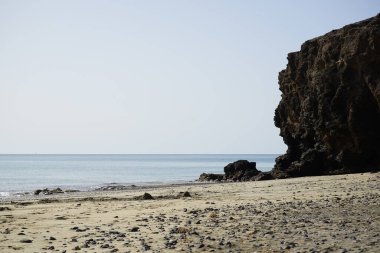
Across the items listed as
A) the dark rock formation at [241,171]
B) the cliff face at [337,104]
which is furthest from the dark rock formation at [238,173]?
the cliff face at [337,104]

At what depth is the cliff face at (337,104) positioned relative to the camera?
3753 centimetres

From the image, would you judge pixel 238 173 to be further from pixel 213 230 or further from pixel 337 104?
pixel 213 230

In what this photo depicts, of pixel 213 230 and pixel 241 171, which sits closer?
pixel 213 230

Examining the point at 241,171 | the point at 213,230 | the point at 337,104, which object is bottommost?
the point at 213,230

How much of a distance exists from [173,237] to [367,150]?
104ft

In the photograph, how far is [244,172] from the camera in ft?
175

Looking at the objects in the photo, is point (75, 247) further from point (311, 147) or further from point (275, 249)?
point (311, 147)

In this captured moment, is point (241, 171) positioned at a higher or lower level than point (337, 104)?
lower

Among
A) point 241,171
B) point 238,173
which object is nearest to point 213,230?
point 238,173

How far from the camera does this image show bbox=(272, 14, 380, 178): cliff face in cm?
3753

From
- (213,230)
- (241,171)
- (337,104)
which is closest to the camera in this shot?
(213,230)

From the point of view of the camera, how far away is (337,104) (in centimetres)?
3966

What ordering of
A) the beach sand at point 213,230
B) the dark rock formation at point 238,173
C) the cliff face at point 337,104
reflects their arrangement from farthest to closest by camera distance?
the dark rock formation at point 238,173, the cliff face at point 337,104, the beach sand at point 213,230

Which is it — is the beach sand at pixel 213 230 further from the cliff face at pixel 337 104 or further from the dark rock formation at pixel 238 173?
the dark rock formation at pixel 238 173
